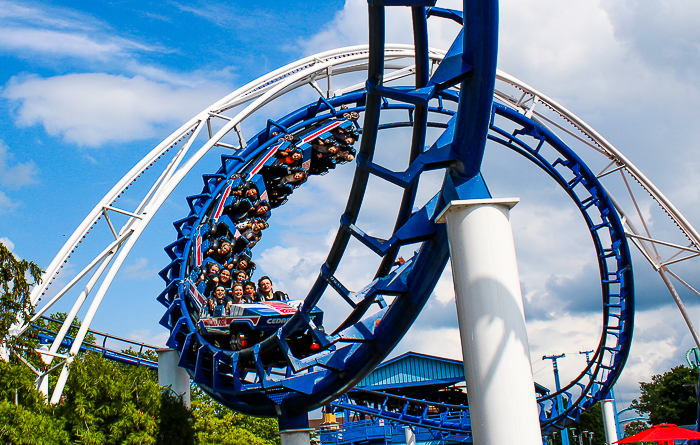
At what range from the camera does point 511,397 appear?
333 cm

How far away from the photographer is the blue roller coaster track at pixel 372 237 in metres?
3.78

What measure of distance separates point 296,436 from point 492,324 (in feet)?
14.9

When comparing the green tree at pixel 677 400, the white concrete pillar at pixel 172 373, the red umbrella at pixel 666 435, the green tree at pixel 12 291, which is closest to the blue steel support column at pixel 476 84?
the green tree at pixel 12 291

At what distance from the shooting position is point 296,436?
725 cm

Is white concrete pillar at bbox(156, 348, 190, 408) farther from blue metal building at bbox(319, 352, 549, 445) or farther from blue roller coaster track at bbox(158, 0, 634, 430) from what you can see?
blue metal building at bbox(319, 352, 549, 445)

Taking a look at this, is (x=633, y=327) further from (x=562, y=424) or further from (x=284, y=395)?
(x=284, y=395)

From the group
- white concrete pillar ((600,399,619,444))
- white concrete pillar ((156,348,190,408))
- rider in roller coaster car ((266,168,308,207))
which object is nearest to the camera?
white concrete pillar ((156,348,190,408))

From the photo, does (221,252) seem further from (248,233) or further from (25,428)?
(25,428)

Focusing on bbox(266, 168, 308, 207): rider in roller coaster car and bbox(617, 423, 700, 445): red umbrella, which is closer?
bbox(266, 168, 308, 207): rider in roller coaster car

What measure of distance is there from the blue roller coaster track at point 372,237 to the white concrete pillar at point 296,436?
0.11m

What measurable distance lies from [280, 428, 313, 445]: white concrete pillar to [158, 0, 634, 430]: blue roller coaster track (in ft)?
0.37

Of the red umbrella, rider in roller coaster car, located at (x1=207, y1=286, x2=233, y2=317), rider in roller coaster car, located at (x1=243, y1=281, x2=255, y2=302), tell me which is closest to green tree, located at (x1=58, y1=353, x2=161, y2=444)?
rider in roller coaster car, located at (x1=207, y1=286, x2=233, y2=317)

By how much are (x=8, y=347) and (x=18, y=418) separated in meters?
0.99

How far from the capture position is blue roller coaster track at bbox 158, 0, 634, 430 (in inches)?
149
